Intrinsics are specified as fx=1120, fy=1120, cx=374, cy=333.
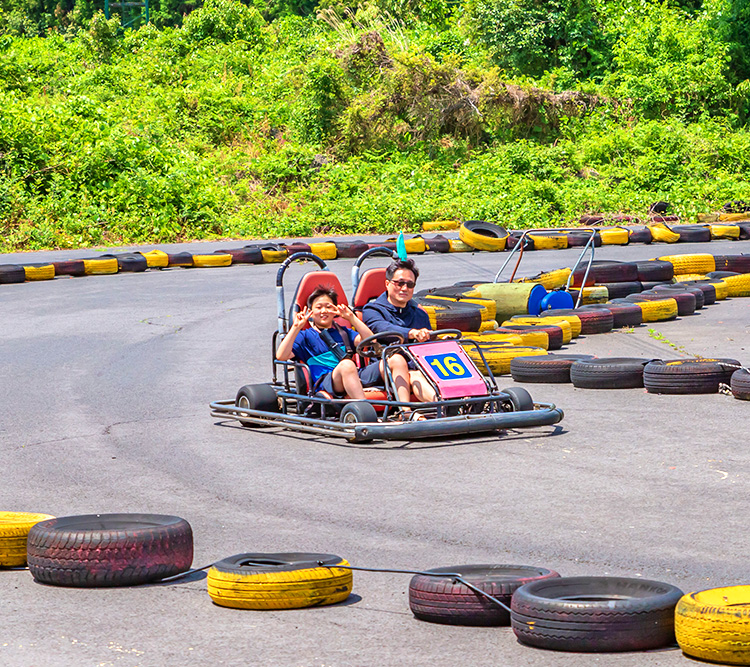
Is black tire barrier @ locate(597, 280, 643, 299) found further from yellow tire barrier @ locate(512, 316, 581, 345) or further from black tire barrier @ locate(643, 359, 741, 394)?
black tire barrier @ locate(643, 359, 741, 394)

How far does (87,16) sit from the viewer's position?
50.2 m

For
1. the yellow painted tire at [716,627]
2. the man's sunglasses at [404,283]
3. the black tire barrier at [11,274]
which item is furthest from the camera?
the black tire barrier at [11,274]

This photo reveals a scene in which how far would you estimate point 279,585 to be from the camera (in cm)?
394

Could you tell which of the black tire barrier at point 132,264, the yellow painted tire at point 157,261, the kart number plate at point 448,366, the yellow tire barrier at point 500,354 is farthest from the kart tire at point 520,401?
the yellow painted tire at point 157,261

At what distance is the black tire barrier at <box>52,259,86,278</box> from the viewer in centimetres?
1742

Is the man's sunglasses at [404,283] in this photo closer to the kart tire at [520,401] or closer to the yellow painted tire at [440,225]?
the kart tire at [520,401]

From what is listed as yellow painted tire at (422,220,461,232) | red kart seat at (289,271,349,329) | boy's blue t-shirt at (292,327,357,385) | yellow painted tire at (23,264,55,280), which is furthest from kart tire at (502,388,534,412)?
yellow painted tire at (422,220,461,232)

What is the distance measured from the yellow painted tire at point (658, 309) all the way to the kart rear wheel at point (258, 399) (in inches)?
229

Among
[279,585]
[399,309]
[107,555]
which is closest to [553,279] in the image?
[399,309]

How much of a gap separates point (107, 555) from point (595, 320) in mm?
8127

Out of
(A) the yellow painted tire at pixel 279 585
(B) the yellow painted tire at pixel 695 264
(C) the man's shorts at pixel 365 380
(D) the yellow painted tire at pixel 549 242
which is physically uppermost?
(D) the yellow painted tire at pixel 549 242

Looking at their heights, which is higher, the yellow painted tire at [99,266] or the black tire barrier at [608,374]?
the yellow painted tire at [99,266]

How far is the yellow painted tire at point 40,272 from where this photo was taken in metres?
16.9

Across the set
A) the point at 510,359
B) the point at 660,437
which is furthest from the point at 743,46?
the point at 660,437
